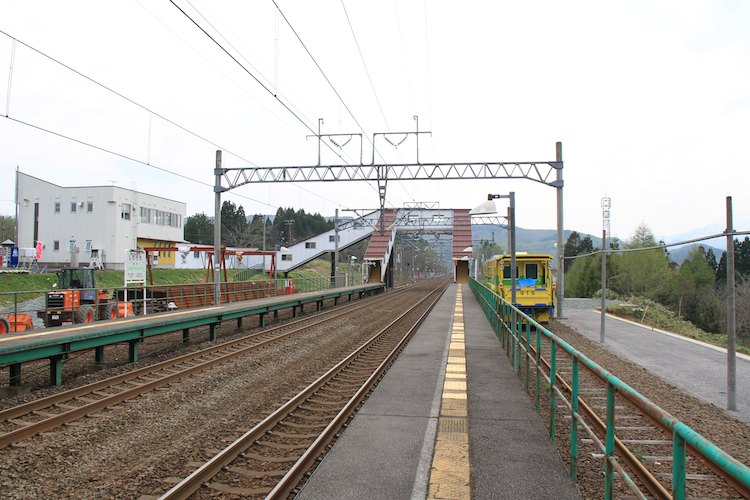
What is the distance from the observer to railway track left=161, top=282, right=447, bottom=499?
4984 mm

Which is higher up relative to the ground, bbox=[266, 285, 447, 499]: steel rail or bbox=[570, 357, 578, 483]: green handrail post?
bbox=[570, 357, 578, 483]: green handrail post

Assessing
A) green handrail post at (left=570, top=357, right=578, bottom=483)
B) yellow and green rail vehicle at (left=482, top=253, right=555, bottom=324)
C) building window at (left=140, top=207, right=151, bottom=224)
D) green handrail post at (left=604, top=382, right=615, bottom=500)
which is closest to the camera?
green handrail post at (left=604, top=382, right=615, bottom=500)

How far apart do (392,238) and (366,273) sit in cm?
658

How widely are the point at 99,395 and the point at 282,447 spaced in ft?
13.6

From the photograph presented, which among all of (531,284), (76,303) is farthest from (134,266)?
(531,284)

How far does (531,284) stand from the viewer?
21734 millimetres

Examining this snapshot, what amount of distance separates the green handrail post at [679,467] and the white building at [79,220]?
160ft

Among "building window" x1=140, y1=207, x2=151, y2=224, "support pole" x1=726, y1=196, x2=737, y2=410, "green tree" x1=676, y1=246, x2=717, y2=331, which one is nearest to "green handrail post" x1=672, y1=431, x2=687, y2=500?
"support pole" x1=726, y1=196, x2=737, y2=410

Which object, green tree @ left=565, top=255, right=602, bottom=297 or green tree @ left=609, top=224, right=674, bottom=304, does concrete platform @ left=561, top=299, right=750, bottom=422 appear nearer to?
green tree @ left=609, top=224, right=674, bottom=304

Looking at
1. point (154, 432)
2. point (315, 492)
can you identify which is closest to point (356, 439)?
point (315, 492)

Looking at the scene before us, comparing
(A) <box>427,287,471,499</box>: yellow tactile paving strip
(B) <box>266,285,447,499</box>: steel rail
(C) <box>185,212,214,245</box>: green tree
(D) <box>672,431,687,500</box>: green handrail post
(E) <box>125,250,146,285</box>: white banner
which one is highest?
(C) <box>185,212,214,245</box>: green tree

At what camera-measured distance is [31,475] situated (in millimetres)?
5438

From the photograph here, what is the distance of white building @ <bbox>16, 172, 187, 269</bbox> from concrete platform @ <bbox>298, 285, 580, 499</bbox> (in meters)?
43.6

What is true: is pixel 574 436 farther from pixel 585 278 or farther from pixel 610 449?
pixel 585 278
